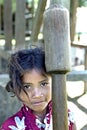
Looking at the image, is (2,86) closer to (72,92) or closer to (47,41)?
(47,41)

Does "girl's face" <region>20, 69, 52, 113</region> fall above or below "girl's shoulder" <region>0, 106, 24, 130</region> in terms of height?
above

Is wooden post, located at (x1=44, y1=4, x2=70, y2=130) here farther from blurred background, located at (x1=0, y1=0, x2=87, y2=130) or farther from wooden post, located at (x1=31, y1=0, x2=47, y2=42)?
wooden post, located at (x1=31, y1=0, x2=47, y2=42)

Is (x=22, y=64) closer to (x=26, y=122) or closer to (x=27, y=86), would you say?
(x=27, y=86)

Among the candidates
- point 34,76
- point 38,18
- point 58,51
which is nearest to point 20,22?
point 38,18

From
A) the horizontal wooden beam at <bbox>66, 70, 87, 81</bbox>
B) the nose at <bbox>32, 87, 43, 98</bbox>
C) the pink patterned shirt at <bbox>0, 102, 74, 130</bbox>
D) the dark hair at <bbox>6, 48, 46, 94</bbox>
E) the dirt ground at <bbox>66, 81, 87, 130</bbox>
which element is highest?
the dark hair at <bbox>6, 48, 46, 94</bbox>

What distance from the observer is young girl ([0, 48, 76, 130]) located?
117 cm

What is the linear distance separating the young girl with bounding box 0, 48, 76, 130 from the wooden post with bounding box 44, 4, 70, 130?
325mm

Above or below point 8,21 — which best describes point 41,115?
below

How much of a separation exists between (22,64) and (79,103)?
4.89 feet

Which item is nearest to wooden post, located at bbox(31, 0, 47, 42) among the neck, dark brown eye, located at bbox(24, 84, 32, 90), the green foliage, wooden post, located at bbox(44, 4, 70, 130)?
the green foliage

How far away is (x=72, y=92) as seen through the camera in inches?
113

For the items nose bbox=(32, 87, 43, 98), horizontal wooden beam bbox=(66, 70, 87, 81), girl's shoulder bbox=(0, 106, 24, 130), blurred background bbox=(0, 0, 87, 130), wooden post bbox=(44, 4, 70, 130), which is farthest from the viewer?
horizontal wooden beam bbox=(66, 70, 87, 81)

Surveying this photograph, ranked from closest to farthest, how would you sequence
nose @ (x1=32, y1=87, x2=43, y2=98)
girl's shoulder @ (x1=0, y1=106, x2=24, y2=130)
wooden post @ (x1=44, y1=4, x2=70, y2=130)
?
wooden post @ (x1=44, y1=4, x2=70, y2=130), nose @ (x1=32, y1=87, x2=43, y2=98), girl's shoulder @ (x1=0, y1=106, x2=24, y2=130)

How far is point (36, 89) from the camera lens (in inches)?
45.3
